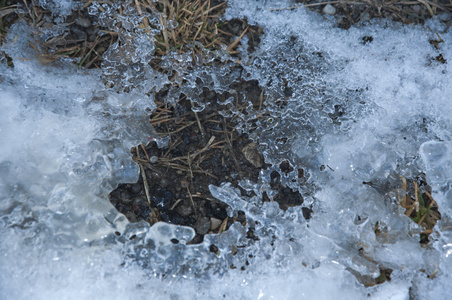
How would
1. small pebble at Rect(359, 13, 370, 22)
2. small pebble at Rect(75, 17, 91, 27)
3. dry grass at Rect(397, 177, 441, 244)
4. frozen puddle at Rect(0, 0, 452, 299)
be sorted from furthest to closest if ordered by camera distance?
small pebble at Rect(359, 13, 370, 22)
small pebble at Rect(75, 17, 91, 27)
dry grass at Rect(397, 177, 441, 244)
frozen puddle at Rect(0, 0, 452, 299)

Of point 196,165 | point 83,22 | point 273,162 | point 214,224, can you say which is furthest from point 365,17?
point 83,22

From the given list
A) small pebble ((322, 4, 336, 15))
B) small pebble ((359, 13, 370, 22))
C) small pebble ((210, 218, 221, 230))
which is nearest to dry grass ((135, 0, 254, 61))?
small pebble ((322, 4, 336, 15))

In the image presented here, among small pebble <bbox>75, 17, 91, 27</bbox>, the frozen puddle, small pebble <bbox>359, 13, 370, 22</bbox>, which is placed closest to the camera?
the frozen puddle

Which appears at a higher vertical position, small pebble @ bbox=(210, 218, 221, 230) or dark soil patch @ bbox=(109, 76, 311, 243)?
dark soil patch @ bbox=(109, 76, 311, 243)

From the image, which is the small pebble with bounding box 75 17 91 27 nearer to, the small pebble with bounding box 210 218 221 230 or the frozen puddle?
the frozen puddle

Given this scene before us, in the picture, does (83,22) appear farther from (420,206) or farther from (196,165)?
(420,206)

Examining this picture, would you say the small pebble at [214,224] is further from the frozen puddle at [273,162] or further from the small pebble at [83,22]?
the small pebble at [83,22]

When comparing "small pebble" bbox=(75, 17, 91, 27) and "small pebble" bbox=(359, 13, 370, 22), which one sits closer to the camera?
"small pebble" bbox=(75, 17, 91, 27)

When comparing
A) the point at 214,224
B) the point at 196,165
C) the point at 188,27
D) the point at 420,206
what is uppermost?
the point at 188,27

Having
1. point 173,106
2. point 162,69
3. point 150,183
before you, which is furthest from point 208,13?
point 150,183

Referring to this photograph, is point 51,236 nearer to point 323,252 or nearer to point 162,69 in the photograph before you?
point 162,69
